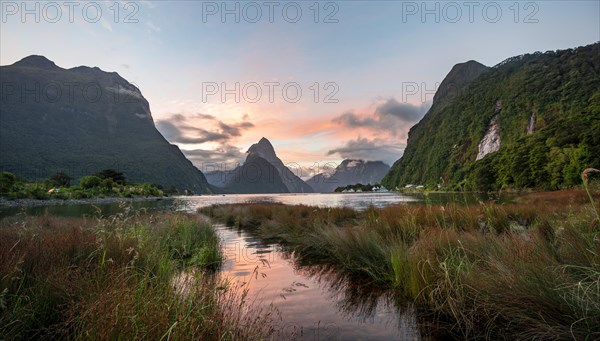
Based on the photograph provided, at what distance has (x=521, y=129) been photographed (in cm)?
11669

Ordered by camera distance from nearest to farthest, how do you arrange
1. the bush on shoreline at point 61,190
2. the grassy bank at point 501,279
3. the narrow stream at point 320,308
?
the grassy bank at point 501,279 → the narrow stream at point 320,308 → the bush on shoreline at point 61,190

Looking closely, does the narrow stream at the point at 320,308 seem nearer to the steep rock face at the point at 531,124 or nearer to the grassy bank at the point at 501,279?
the grassy bank at the point at 501,279

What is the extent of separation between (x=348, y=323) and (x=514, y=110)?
152354 millimetres

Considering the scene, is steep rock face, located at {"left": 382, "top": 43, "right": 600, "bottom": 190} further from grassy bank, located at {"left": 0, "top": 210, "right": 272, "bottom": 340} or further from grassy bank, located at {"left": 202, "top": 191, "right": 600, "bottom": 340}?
grassy bank, located at {"left": 0, "top": 210, "right": 272, "bottom": 340}

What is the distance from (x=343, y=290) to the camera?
6395 millimetres

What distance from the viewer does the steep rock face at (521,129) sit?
55719 mm

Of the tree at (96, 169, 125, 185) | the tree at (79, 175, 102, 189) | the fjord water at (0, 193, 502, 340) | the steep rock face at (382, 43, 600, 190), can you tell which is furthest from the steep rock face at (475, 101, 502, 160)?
the fjord water at (0, 193, 502, 340)

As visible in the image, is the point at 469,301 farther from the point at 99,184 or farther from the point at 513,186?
the point at 99,184

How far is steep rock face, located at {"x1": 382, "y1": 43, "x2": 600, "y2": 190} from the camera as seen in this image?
183 ft

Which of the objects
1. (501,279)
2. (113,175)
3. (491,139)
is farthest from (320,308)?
(491,139)

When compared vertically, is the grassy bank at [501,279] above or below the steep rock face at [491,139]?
below

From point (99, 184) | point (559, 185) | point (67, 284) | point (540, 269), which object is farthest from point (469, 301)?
point (99, 184)

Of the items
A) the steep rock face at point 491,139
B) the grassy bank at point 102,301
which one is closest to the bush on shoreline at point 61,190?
the grassy bank at point 102,301

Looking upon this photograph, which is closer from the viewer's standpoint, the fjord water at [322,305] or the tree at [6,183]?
the fjord water at [322,305]
